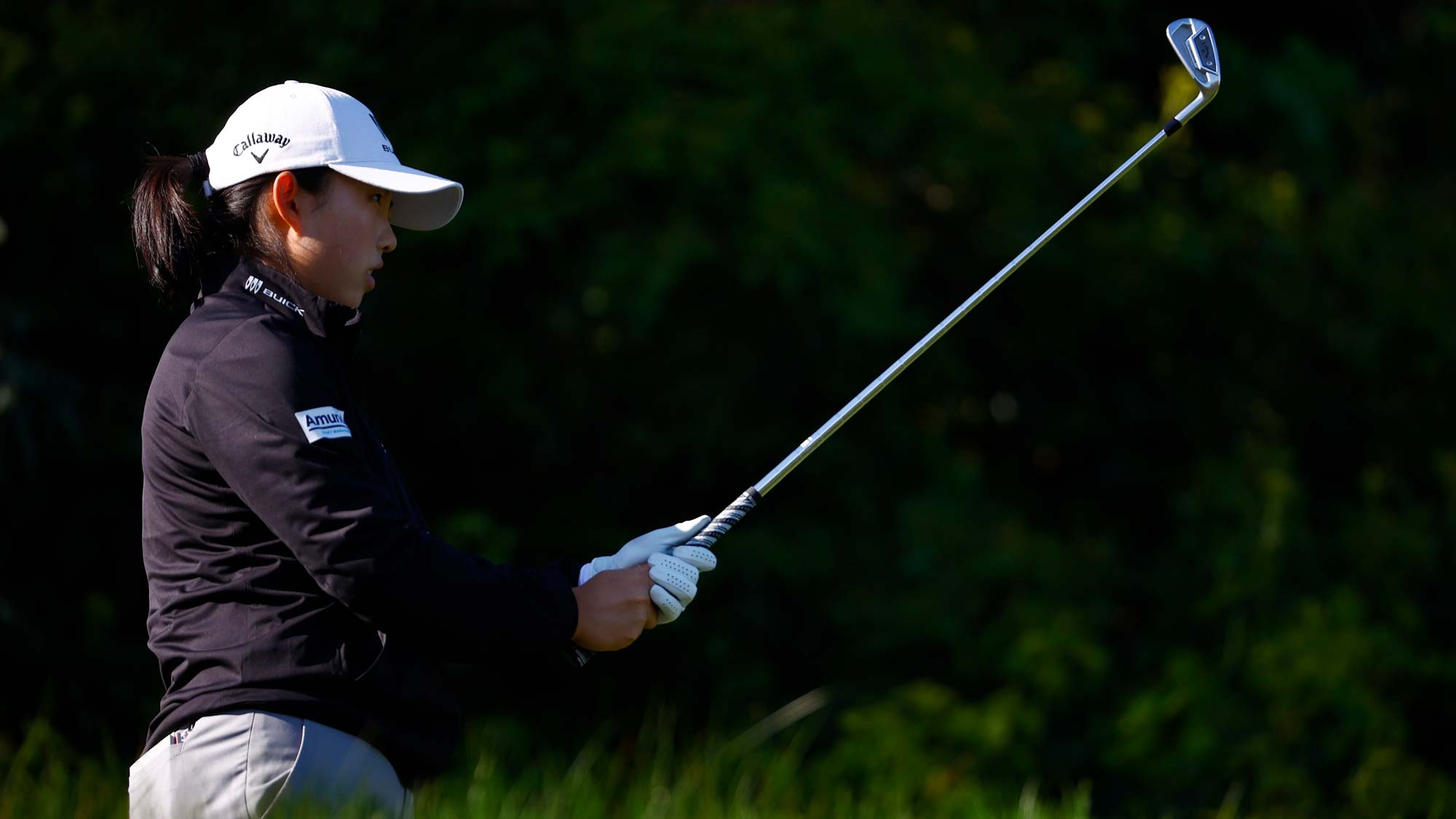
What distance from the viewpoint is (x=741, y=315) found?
6.80 m

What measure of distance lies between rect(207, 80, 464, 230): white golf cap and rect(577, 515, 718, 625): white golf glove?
0.68 meters

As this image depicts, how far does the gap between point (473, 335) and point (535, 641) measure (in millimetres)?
4418

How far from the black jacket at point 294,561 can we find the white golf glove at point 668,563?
18 cm

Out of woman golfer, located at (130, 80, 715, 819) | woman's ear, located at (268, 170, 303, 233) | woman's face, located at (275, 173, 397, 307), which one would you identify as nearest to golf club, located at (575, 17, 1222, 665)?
woman golfer, located at (130, 80, 715, 819)

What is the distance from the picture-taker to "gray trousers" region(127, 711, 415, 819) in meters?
2.22

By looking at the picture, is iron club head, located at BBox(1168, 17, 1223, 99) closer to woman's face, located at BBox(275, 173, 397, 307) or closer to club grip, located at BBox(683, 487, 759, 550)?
club grip, located at BBox(683, 487, 759, 550)

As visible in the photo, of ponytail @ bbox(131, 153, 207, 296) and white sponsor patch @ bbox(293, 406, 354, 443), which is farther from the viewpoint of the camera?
ponytail @ bbox(131, 153, 207, 296)

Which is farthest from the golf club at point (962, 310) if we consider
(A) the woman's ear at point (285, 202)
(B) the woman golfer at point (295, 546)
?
(A) the woman's ear at point (285, 202)

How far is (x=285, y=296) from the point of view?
93.1 inches

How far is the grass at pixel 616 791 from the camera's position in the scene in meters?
3.07

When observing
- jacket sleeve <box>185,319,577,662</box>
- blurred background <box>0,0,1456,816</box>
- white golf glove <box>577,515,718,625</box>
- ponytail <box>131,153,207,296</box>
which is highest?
ponytail <box>131,153,207,296</box>

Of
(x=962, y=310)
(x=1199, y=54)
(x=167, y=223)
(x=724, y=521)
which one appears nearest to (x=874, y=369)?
(x=1199, y=54)

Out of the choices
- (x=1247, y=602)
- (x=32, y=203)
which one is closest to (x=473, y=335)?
(x=32, y=203)

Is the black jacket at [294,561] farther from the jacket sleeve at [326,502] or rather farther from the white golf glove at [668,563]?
the white golf glove at [668,563]
